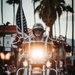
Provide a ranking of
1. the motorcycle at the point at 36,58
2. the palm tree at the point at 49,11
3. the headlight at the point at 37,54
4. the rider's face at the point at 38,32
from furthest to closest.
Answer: the palm tree at the point at 49,11 → the rider's face at the point at 38,32 → the headlight at the point at 37,54 → the motorcycle at the point at 36,58

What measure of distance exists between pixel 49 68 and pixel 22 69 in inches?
32.4

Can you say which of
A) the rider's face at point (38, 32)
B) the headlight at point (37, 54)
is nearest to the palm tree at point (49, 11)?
the rider's face at point (38, 32)

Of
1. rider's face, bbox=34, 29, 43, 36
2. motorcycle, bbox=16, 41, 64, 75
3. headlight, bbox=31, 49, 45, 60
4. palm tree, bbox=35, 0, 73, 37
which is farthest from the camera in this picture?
palm tree, bbox=35, 0, 73, 37

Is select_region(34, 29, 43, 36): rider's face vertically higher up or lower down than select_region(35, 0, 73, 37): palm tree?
lower down

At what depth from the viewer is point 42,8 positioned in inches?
1626

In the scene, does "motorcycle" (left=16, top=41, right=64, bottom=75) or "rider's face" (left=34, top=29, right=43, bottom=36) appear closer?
"motorcycle" (left=16, top=41, right=64, bottom=75)

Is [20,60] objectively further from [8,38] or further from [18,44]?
[8,38]

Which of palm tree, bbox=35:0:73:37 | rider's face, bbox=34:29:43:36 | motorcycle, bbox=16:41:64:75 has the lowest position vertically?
motorcycle, bbox=16:41:64:75

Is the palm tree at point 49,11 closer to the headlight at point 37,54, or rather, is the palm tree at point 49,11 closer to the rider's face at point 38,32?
the rider's face at point 38,32

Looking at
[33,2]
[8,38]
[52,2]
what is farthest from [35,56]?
[8,38]

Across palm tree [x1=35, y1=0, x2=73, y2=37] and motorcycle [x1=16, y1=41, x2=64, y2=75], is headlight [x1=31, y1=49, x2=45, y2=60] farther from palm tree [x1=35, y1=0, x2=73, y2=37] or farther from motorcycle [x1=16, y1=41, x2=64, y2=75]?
palm tree [x1=35, y1=0, x2=73, y2=37]

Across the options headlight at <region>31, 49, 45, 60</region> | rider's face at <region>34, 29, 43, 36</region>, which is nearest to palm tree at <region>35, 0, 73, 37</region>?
rider's face at <region>34, 29, 43, 36</region>

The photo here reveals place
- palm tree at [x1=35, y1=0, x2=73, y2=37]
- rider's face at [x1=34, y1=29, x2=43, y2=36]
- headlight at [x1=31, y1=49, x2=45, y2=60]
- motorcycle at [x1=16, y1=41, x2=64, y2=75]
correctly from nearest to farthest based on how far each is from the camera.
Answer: motorcycle at [x1=16, y1=41, x2=64, y2=75]
headlight at [x1=31, y1=49, x2=45, y2=60]
rider's face at [x1=34, y1=29, x2=43, y2=36]
palm tree at [x1=35, y1=0, x2=73, y2=37]

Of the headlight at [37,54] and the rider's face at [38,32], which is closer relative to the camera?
the headlight at [37,54]
